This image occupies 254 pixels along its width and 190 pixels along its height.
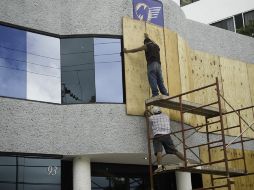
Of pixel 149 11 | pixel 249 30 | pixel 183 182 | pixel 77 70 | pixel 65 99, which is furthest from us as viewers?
pixel 249 30

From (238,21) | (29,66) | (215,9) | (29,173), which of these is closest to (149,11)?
(29,66)

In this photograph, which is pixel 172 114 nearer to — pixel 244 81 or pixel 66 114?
pixel 66 114

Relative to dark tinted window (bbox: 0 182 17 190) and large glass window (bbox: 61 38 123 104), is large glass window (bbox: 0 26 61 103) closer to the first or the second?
large glass window (bbox: 61 38 123 104)

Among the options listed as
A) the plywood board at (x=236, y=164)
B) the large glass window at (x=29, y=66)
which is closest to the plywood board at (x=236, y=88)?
the plywood board at (x=236, y=164)

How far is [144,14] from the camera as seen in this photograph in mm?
15406

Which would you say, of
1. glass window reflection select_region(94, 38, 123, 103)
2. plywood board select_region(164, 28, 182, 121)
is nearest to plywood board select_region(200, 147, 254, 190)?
plywood board select_region(164, 28, 182, 121)

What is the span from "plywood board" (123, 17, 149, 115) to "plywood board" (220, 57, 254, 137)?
175 inches

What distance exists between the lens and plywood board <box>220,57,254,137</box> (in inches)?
709

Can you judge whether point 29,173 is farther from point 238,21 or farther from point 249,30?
point 238,21

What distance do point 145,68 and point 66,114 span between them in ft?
8.80

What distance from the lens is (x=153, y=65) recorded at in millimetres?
14195

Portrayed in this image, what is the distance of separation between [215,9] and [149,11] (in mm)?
17045

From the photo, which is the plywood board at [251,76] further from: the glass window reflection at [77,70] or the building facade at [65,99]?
the glass window reflection at [77,70]

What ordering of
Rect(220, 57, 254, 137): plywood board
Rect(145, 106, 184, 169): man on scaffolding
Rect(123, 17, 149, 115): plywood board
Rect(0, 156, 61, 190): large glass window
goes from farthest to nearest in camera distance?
Rect(220, 57, 254, 137): plywood board < Rect(123, 17, 149, 115): plywood board < Rect(145, 106, 184, 169): man on scaffolding < Rect(0, 156, 61, 190): large glass window
